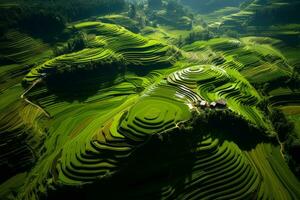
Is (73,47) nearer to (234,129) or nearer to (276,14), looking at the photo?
(234,129)

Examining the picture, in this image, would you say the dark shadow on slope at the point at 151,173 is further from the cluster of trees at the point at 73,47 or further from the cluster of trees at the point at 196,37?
the cluster of trees at the point at 196,37

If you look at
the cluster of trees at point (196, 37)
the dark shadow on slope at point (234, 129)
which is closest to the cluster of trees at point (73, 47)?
the cluster of trees at point (196, 37)

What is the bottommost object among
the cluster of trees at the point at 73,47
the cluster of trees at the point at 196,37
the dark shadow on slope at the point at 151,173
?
the cluster of trees at the point at 196,37

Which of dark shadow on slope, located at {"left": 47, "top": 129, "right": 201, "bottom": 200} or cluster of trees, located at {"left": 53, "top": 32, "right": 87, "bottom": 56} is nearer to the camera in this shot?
dark shadow on slope, located at {"left": 47, "top": 129, "right": 201, "bottom": 200}

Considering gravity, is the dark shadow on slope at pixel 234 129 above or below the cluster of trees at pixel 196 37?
above

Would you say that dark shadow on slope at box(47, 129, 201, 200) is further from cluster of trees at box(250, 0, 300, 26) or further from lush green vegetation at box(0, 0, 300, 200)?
cluster of trees at box(250, 0, 300, 26)

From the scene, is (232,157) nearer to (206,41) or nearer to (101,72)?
(101,72)

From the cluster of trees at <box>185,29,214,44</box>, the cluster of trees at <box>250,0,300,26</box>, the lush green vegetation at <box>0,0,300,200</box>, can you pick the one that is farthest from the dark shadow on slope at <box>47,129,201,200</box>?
the cluster of trees at <box>250,0,300,26</box>

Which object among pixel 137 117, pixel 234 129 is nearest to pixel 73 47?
pixel 137 117
